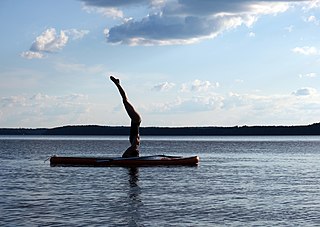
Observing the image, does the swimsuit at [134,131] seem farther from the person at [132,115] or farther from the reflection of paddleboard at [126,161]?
the reflection of paddleboard at [126,161]

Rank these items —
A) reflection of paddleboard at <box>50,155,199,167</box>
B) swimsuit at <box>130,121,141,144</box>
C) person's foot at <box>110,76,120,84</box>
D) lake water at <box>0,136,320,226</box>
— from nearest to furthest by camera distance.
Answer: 1. lake water at <box>0,136,320,226</box>
2. reflection of paddleboard at <box>50,155,199,167</box>
3. person's foot at <box>110,76,120,84</box>
4. swimsuit at <box>130,121,141,144</box>

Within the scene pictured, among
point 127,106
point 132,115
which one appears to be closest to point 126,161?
point 132,115

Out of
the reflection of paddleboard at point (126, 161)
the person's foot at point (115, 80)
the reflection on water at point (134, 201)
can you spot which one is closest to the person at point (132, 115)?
the person's foot at point (115, 80)

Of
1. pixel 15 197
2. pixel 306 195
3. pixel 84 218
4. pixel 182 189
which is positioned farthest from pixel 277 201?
pixel 15 197

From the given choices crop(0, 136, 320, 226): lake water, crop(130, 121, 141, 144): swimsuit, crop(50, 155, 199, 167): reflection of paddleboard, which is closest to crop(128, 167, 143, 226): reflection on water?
crop(0, 136, 320, 226): lake water

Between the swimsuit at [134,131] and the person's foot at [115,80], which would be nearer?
the person's foot at [115,80]

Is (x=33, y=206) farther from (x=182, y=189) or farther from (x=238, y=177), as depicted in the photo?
(x=238, y=177)

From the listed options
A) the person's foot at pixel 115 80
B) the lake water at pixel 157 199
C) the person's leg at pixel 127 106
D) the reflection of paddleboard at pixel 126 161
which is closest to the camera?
the lake water at pixel 157 199

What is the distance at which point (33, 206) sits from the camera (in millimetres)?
34125

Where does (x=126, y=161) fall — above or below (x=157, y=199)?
above

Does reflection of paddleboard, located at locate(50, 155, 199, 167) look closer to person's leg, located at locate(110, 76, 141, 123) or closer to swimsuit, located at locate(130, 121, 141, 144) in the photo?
swimsuit, located at locate(130, 121, 141, 144)

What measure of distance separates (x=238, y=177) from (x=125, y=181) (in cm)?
1077

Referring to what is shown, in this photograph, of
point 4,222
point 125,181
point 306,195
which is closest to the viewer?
point 4,222

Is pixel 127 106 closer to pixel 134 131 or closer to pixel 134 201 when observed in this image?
pixel 134 131
